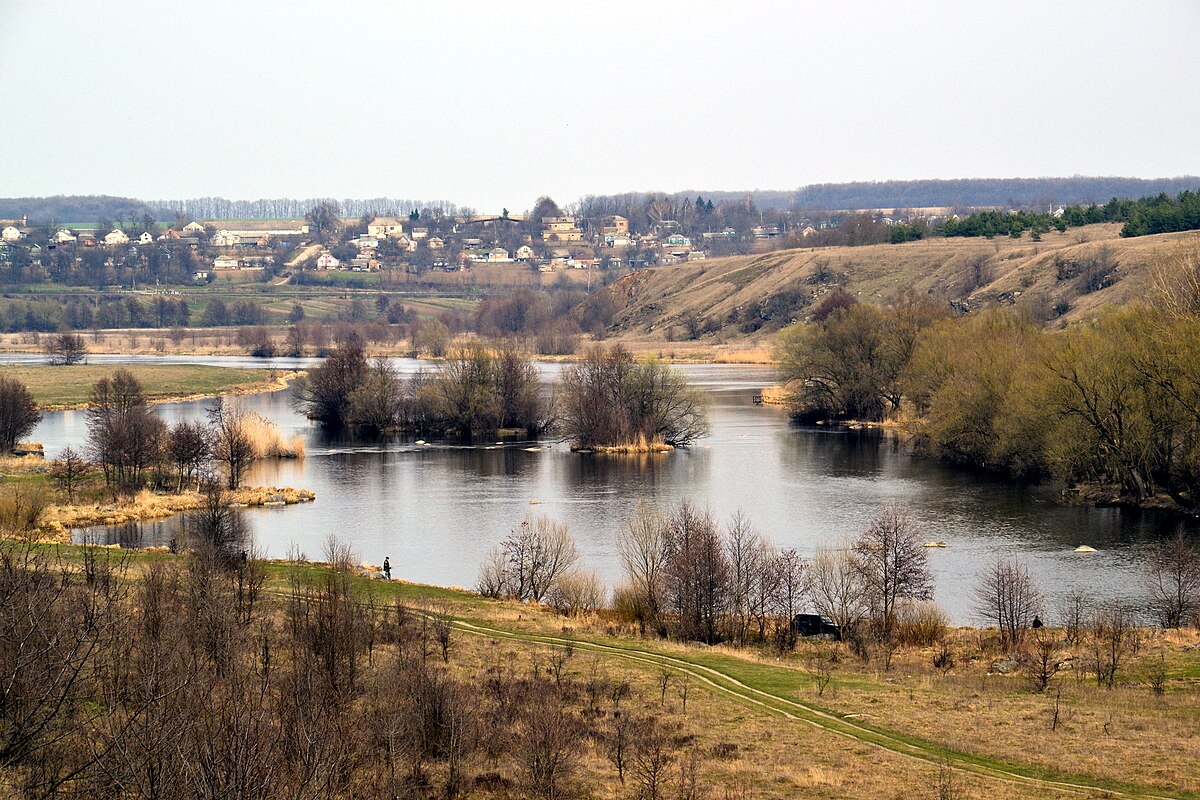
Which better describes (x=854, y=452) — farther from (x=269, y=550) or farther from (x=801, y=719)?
(x=801, y=719)

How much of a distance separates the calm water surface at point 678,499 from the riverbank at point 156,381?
13.4m

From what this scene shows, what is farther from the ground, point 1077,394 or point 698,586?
point 1077,394

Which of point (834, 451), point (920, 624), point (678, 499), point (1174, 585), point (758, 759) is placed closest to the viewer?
point (758, 759)

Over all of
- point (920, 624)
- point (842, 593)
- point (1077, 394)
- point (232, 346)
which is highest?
point (1077, 394)

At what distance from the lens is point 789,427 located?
6956cm

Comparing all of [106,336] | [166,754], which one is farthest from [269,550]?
[106,336]

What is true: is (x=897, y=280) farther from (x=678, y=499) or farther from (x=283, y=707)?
(x=283, y=707)

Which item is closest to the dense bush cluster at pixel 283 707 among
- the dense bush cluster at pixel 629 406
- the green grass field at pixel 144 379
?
the dense bush cluster at pixel 629 406

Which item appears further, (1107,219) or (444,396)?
(1107,219)

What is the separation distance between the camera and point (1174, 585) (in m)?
30.2

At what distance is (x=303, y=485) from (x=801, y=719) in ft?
116

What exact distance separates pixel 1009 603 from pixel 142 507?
29450mm

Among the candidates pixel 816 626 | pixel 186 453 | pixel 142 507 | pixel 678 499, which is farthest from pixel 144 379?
pixel 816 626

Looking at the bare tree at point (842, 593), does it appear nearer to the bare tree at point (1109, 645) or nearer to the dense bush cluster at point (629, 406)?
the bare tree at point (1109, 645)
